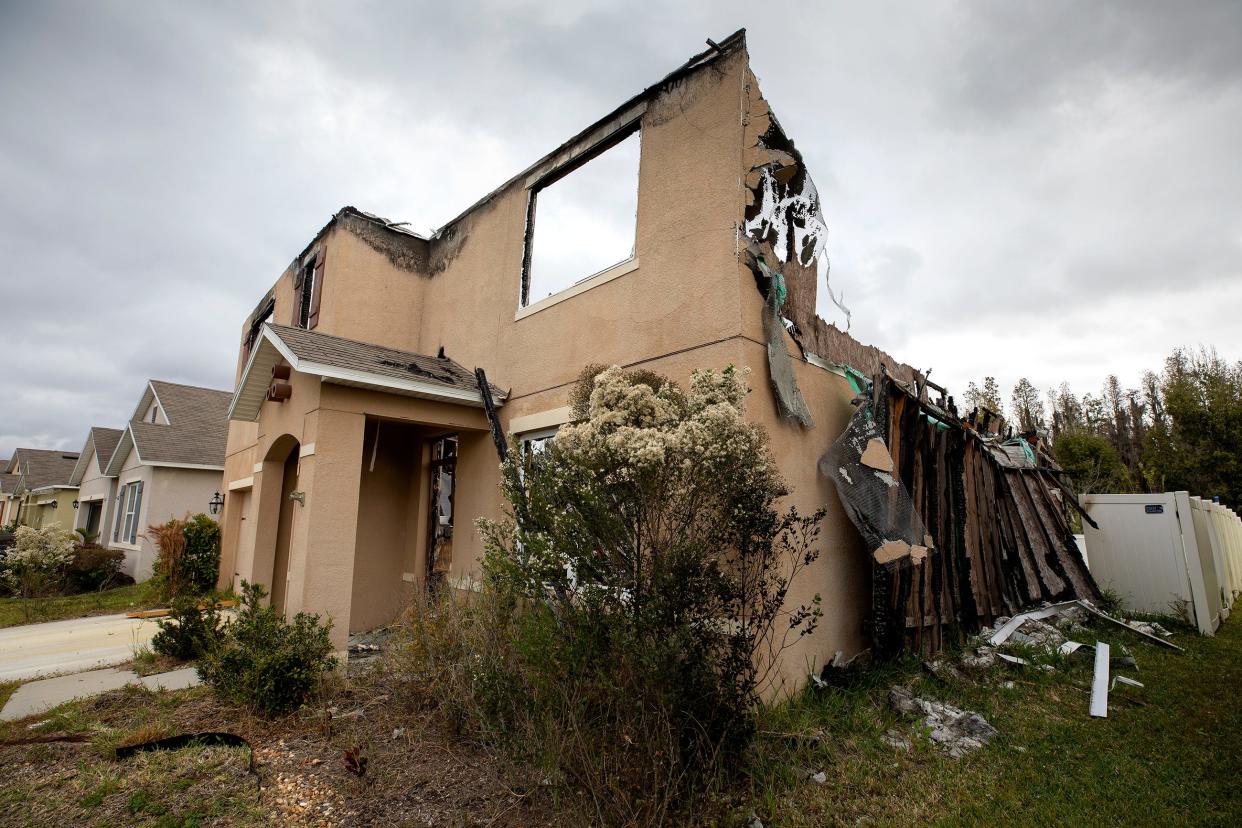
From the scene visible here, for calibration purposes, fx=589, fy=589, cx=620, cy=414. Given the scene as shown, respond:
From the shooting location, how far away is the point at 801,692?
17.1ft

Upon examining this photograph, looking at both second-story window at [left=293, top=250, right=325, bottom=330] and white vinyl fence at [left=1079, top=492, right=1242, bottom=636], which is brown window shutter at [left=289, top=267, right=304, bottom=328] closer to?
second-story window at [left=293, top=250, right=325, bottom=330]

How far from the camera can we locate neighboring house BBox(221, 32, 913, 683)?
580 cm

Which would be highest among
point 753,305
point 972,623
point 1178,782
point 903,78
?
point 903,78

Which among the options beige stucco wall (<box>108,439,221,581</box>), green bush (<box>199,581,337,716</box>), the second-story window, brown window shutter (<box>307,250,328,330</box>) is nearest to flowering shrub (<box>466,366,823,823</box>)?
green bush (<box>199,581,337,716</box>)

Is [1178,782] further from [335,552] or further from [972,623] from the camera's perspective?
[335,552]

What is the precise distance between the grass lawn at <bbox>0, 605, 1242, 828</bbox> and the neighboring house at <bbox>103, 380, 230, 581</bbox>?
1414 cm

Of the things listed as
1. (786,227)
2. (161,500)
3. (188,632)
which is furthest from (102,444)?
(786,227)

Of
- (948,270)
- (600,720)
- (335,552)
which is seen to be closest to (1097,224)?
(948,270)

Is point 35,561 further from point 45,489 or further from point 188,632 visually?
point 45,489

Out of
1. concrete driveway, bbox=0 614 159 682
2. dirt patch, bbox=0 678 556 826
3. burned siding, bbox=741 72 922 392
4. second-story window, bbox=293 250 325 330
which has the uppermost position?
second-story window, bbox=293 250 325 330

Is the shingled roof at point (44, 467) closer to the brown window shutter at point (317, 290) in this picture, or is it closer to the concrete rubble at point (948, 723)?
the brown window shutter at point (317, 290)

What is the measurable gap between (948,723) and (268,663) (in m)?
5.54

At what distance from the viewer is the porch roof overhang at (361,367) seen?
6.78 m

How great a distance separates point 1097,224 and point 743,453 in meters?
8.23
